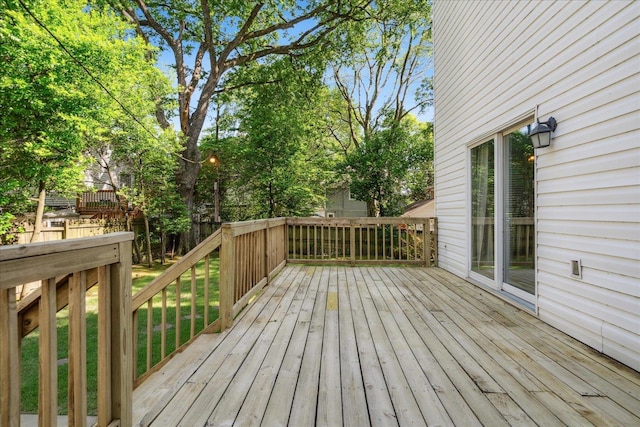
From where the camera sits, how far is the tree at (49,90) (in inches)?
178

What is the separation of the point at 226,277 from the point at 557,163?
309cm

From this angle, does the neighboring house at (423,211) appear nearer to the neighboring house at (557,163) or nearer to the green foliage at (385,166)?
the green foliage at (385,166)

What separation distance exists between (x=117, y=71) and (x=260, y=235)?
4529 millimetres

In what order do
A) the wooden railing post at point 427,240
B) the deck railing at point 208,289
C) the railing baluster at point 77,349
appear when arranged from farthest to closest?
the wooden railing post at point 427,240 < the deck railing at point 208,289 < the railing baluster at point 77,349

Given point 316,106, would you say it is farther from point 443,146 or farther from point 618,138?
point 618,138

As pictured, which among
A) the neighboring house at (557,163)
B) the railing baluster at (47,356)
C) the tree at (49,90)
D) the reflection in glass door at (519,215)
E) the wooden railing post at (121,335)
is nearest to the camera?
the railing baluster at (47,356)

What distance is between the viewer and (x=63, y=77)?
489 cm

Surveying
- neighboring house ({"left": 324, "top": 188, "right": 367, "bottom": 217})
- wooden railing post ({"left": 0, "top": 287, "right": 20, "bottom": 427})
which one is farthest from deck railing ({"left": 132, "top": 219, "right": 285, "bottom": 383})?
neighboring house ({"left": 324, "top": 188, "right": 367, "bottom": 217})

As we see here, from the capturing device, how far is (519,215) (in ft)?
11.0

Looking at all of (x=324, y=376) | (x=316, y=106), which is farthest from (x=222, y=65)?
(x=324, y=376)

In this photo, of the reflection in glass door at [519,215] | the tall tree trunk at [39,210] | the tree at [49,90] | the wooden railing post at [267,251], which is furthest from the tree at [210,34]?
the reflection in glass door at [519,215]

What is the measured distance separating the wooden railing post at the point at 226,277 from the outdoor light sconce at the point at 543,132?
2.92 metres

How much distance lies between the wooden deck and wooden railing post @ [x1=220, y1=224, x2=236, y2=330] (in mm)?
123

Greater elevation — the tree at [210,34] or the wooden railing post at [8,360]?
the tree at [210,34]
